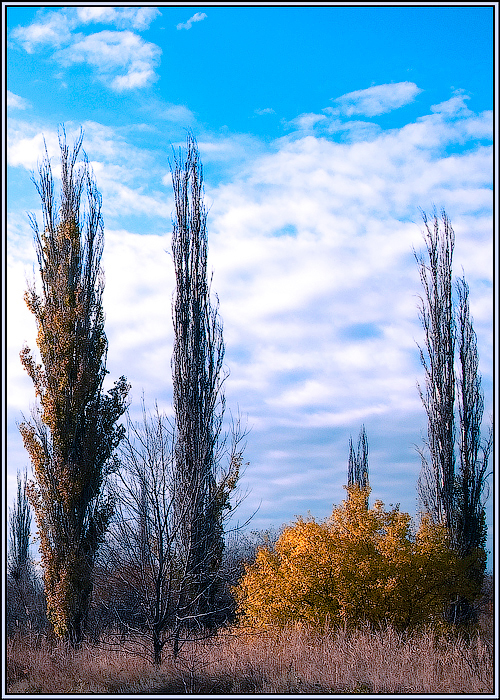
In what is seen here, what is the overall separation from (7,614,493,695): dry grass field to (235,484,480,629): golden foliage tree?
0.43 metres

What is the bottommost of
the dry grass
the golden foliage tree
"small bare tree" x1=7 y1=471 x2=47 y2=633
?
"small bare tree" x1=7 y1=471 x2=47 y2=633

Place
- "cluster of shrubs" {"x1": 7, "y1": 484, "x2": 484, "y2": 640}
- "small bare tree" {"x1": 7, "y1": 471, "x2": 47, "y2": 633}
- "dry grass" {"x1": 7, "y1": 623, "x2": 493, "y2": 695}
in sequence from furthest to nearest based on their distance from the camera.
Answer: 1. "small bare tree" {"x1": 7, "y1": 471, "x2": 47, "y2": 633}
2. "cluster of shrubs" {"x1": 7, "y1": 484, "x2": 484, "y2": 640}
3. "dry grass" {"x1": 7, "y1": 623, "x2": 493, "y2": 695}

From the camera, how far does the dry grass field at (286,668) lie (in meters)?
8.02

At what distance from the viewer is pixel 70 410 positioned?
502 inches

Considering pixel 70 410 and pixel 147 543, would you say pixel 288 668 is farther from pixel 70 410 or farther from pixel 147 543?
pixel 70 410

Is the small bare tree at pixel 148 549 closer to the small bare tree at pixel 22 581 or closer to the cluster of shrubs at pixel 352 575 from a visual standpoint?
the cluster of shrubs at pixel 352 575

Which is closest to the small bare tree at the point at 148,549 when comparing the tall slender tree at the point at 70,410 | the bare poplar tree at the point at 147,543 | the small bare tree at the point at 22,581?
the bare poplar tree at the point at 147,543

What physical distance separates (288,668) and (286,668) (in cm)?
3

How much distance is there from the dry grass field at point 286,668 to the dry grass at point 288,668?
1cm

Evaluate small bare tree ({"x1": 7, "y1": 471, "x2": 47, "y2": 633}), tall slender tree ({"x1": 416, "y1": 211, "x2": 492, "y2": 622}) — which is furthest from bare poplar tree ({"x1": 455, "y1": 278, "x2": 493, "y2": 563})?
small bare tree ({"x1": 7, "y1": 471, "x2": 47, "y2": 633})

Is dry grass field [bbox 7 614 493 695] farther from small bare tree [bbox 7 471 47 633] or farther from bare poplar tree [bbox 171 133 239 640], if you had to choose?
small bare tree [bbox 7 471 47 633]

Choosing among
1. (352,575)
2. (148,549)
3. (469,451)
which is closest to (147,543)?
(148,549)

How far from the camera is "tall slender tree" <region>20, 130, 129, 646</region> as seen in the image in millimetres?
11961

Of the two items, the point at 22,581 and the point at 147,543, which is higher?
the point at 147,543
